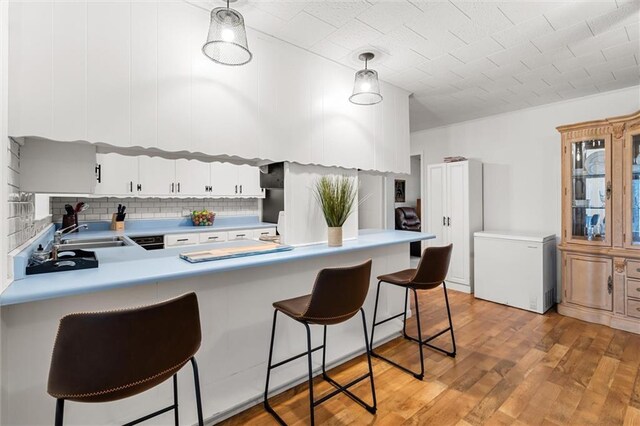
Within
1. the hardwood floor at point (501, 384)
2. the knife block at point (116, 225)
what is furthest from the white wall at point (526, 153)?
the knife block at point (116, 225)

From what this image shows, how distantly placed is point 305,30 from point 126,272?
1.94m

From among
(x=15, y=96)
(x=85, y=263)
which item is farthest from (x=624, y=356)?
(x=15, y=96)

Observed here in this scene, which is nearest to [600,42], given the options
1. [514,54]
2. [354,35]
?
[514,54]

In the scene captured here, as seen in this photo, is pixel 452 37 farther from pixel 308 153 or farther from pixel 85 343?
pixel 85 343

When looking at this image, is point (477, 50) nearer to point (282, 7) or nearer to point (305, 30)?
point (305, 30)

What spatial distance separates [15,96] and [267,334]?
1.80 metres

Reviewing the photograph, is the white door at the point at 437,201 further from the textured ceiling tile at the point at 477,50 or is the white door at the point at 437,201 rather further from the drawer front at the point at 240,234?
the drawer front at the point at 240,234

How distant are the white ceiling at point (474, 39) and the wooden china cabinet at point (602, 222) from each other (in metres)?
0.60

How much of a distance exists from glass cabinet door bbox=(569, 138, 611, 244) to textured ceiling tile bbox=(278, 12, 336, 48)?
9.76 feet

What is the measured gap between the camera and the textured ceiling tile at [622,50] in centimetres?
251

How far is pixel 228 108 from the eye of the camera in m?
2.11

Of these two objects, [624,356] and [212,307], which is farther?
A: [624,356]

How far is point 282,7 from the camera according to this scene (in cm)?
200

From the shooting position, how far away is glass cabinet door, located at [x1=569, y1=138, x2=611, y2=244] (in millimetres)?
3236
